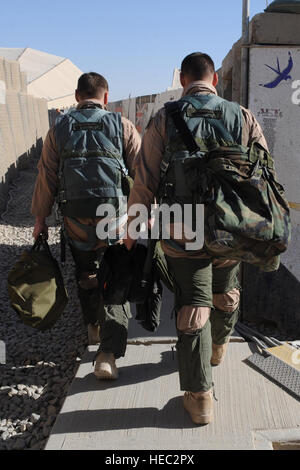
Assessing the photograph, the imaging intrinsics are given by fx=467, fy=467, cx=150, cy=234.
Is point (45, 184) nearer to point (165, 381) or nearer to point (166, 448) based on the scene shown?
point (165, 381)

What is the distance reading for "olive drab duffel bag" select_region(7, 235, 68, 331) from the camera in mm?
2730

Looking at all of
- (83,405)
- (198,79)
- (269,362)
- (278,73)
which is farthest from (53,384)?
(278,73)

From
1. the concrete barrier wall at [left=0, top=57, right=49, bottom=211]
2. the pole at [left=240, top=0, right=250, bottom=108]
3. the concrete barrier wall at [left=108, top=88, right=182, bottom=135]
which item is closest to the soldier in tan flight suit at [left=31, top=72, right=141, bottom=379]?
the pole at [left=240, top=0, right=250, bottom=108]

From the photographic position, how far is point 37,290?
9.09 ft

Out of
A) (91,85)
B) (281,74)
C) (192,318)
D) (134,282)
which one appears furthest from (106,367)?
(281,74)

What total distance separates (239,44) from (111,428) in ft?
9.86

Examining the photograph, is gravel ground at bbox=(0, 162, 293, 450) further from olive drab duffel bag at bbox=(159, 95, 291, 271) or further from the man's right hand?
olive drab duffel bag at bbox=(159, 95, 291, 271)

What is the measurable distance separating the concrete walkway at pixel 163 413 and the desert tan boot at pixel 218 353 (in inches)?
1.8

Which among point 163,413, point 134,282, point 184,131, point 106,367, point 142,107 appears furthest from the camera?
point 142,107

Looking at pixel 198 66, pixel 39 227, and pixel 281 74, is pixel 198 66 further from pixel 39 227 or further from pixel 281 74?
pixel 281 74

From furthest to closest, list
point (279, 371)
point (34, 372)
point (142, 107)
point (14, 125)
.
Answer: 1. point (142, 107)
2. point (14, 125)
3. point (34, 372)
4. point (279, 371)

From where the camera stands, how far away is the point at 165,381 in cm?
274

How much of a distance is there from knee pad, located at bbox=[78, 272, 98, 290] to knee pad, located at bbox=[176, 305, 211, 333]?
98 centimetres

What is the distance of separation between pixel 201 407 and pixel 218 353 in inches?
24.4
